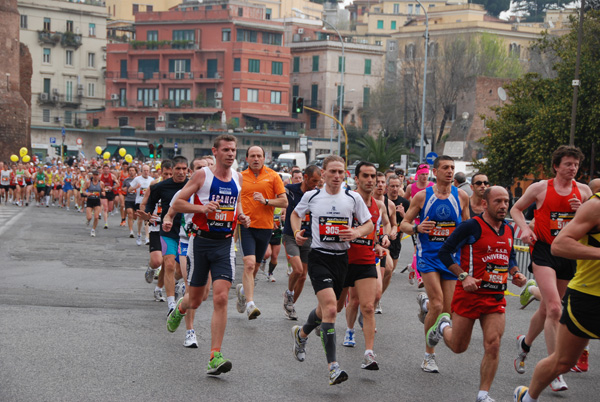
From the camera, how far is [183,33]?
86.5m

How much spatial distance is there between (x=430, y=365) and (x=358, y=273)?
1.05 meters

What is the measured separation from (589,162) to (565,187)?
80.3ft

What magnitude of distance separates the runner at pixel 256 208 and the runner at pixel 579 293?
16.2 feet

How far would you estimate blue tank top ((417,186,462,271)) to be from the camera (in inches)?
336

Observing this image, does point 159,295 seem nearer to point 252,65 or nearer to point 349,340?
point 349,340

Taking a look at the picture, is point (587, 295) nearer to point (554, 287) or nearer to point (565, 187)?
point (554, 287)

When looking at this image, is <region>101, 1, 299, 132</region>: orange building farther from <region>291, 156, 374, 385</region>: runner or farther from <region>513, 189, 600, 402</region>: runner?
<region>513, 189, 600, 402</region>: runner

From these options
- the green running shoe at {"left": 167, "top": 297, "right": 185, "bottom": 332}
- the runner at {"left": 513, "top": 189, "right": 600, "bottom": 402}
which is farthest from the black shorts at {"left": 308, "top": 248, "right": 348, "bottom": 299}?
the runner at {"left": 513, "top": 189, "right": 600, "bottom": 402}

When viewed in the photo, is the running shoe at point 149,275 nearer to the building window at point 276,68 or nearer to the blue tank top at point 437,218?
the blue tank top at point 437,218

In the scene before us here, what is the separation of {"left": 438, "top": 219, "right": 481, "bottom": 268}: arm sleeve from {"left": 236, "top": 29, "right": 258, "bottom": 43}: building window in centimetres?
7931

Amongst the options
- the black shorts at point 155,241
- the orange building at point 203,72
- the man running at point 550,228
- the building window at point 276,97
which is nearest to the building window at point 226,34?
the orange building at point 203,72

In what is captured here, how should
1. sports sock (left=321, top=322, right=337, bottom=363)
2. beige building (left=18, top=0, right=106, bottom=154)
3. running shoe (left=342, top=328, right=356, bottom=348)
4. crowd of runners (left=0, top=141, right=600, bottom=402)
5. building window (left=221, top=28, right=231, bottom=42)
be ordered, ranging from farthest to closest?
beige building (left=18, top=0, right=106, bottom=154) < building window (left=221, top=28, right=231, bottom=42) < running shoe (left=342, top=328, right=356, bottom=348) < sports sock (left=321, top=322, right=337, bottom=363) < crowd of runners (left=0, top=141, right=600, bottom=402)

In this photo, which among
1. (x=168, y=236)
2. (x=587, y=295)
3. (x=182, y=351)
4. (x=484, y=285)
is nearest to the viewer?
(x=587, y=295)

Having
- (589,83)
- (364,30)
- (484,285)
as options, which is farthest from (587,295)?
(364,30)
